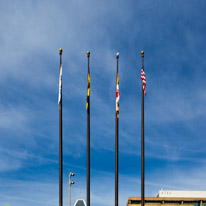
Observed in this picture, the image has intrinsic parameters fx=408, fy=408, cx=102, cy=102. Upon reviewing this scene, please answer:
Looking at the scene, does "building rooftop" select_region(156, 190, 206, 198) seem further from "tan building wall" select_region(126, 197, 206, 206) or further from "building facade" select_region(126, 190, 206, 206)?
"tan building wall" select_region(126, 197, 206, 206)

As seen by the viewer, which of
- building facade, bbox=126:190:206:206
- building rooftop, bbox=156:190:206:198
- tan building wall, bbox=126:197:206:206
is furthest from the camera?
building rooftop, bbox=156:190:206:198

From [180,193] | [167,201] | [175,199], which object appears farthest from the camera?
[180,193]

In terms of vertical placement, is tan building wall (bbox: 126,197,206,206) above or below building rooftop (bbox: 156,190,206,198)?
below

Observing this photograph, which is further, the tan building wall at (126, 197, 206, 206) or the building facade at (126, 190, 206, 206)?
the building facade at (126, 190, 206, 206)

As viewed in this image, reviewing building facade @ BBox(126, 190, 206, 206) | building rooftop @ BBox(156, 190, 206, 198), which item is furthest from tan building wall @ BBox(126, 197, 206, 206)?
building rooftop @ BBox(156, 190, 206, 198)

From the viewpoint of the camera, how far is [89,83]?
29.5 m

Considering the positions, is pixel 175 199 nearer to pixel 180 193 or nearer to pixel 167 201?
Result: pixel 167 201

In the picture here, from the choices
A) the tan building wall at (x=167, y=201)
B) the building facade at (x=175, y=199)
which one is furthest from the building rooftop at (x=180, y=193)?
the tan building wall at (x=167, y=201)

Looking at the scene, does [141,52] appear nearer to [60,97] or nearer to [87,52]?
[87,52]

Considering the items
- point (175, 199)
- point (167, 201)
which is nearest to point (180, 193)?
point (175, 199)

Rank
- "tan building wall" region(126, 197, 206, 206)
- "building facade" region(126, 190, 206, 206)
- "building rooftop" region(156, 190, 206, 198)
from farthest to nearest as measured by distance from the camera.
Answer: "building rooftop" region(156, 190, 206, 198)
"building facade" region(126, 190, 206, 206)
"tan building wall" region(126, 197, 206, 206)

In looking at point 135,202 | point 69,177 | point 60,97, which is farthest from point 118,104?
point 135,202

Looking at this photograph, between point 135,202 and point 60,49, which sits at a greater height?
point 60,49

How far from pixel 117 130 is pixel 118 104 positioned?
191cm
